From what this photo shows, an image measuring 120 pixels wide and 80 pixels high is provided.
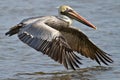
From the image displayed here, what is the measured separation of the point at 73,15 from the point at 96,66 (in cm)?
120

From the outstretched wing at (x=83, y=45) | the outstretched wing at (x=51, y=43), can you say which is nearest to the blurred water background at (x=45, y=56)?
the outstretched wing at (x=83, y=45)

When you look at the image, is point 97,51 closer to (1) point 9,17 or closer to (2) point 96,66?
(2) point 96,66

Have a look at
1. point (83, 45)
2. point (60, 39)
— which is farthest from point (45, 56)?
point (60, 39)

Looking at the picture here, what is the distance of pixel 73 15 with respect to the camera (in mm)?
10742

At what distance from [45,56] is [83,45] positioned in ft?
2.72

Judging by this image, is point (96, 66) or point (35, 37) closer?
point (35, 37)

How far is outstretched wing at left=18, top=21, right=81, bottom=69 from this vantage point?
8.93m

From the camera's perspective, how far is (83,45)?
10445 mm

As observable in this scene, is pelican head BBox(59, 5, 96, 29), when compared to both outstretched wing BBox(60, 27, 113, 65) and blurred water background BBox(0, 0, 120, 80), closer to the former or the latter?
outstretched wing BBox(60, 27, 113, 65)

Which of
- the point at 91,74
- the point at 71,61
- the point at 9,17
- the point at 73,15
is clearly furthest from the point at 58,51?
the point at 9,17

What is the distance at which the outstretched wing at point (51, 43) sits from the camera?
8.93m

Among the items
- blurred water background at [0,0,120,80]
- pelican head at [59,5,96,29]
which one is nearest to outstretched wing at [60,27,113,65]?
blurred water background at [0,0,120,80]

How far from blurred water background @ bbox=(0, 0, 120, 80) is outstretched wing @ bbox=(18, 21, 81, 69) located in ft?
1.93

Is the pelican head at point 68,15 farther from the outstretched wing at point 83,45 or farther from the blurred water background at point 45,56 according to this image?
the blurred water background at point 45,56
